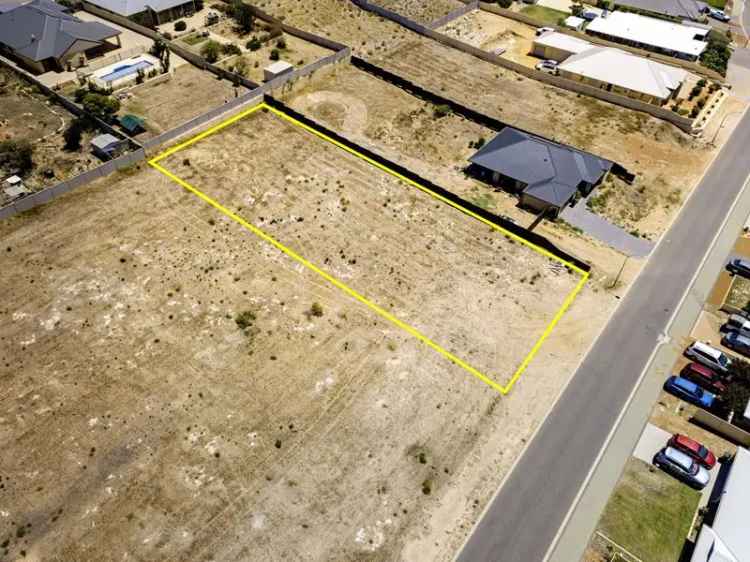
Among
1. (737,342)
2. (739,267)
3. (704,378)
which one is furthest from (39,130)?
(739,267)

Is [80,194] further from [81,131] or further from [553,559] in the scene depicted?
[553,559]

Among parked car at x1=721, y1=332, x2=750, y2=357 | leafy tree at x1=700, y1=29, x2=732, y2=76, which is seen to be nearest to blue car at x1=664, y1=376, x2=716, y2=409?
parked car at x1=721, y1=332, x2=750, y2=357

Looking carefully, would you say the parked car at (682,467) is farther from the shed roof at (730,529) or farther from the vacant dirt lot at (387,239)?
the vacant dirt lot at (387,239)

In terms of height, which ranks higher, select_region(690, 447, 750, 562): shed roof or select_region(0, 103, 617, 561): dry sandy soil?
select_region(690, 447, 750, 562): shed roof

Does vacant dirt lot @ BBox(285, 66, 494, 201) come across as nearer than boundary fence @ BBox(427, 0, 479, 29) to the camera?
Yes

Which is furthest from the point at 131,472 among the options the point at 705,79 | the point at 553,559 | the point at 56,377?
the point at 705,79

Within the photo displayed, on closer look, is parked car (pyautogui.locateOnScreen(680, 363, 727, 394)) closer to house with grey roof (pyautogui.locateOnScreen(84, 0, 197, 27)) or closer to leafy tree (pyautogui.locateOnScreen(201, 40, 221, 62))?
leafy tree (pyautogui.locateOnScreen(201, 40, 221, 62))

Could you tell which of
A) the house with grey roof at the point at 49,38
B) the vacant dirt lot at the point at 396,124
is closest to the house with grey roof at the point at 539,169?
the vacant dirt lot at the point at 396,124
